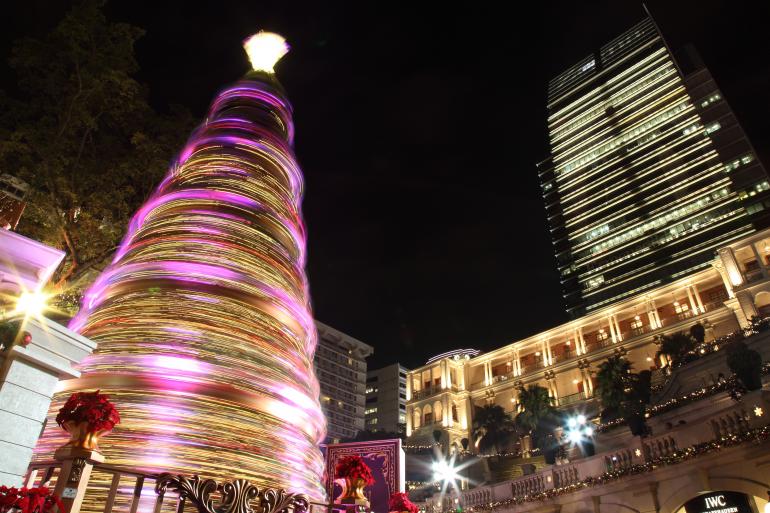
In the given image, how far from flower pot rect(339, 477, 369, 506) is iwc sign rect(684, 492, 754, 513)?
40.2ft

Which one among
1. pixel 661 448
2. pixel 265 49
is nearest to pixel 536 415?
pixel 661 448

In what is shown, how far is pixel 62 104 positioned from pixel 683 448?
1812cm

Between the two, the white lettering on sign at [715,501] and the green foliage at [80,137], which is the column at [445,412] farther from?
the green foliage at [80,137]

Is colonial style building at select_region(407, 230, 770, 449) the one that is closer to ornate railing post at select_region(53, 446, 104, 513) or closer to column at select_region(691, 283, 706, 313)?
column at select_region(691, 283, 706, 313)

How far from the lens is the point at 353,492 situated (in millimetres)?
3461

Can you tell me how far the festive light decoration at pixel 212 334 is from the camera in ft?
10.7

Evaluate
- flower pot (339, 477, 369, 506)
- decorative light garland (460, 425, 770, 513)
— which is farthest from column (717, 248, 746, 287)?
flower pot (339, 477, 369, 506)

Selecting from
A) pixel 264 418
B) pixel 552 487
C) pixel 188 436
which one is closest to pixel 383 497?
pixel 264 418

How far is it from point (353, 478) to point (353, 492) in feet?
0.31

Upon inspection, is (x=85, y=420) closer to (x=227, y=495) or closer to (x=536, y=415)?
(x=227, y=495)

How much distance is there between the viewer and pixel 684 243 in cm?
7619

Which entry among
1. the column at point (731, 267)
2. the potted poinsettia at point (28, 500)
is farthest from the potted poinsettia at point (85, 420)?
the column at point (731, 267)

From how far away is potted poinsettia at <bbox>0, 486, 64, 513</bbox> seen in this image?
2064 mm

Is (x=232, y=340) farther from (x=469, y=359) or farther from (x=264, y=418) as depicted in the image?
(x=469, y=359)
